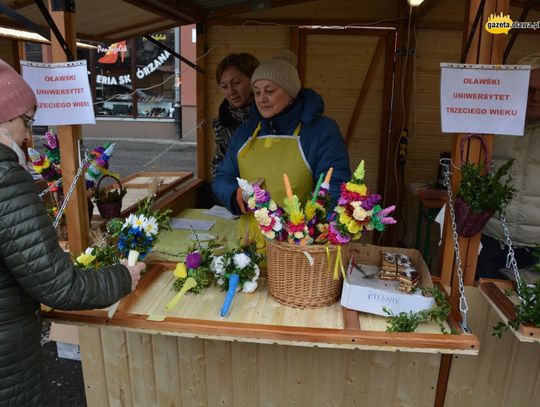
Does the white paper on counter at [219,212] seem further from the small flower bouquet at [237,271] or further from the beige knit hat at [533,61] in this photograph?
the beige knit hat at [533,61]

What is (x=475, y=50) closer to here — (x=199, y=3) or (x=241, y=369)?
(x=241, y=369)

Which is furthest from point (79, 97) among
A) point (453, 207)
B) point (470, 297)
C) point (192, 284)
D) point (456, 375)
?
point (456, 375)

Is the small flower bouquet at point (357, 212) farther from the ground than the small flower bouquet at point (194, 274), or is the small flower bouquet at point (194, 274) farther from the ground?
the small flower bouquet at point (357, 212)

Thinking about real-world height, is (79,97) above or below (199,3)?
below

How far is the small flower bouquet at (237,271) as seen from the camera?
6.19 ft

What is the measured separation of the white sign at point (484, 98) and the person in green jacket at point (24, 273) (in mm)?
1390

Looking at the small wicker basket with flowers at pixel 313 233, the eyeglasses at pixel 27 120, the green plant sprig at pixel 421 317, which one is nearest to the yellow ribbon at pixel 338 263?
the small wicker basket with flowers at pixel 313 233

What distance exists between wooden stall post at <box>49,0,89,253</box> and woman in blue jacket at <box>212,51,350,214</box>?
0.65 metres

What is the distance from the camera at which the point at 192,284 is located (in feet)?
6.28

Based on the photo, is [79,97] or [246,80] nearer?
[79,97]

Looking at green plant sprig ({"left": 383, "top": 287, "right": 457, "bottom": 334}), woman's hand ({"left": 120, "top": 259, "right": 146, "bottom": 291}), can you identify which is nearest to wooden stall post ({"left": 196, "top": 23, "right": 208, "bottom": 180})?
woman's hand ({"left": 120, "top": 259, "right": 146, "bottom": 291})

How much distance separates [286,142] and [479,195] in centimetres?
91

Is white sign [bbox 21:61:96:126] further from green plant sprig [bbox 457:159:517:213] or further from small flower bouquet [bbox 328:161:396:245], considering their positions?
green plant sprig [bbox 457:159:517:213]

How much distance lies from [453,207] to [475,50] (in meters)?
0.62
